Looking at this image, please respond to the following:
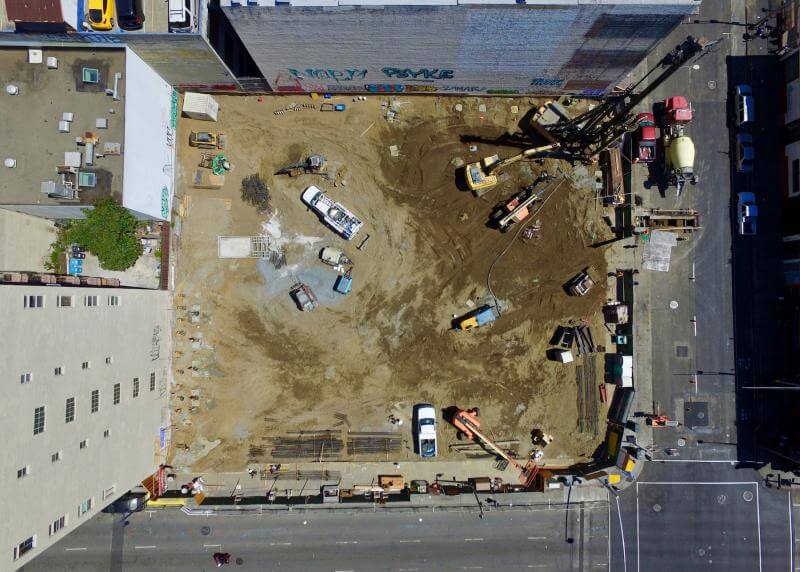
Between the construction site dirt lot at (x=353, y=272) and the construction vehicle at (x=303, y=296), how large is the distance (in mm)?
495

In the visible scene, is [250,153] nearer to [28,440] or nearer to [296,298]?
[296,298]

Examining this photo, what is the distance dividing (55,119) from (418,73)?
2524cm

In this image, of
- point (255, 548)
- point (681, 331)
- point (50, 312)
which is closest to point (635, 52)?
point (681, 331)

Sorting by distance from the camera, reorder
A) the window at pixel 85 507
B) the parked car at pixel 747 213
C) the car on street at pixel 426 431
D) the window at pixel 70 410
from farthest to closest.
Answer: the parked car at pixel 747 213
the car on street at pixel 426 431
the window at pixel 85 507
the window at pixel 70 410

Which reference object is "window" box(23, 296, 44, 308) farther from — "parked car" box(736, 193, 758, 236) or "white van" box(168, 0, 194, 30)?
"parked car" box(736, 193, 758, 236)

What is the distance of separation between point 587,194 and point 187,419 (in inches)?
1468

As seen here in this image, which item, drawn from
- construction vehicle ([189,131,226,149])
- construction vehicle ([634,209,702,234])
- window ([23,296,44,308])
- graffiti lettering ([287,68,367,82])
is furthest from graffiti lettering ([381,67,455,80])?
window ([23,296,44,308])

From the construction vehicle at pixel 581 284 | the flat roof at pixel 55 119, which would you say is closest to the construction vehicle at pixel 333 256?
the flat roof at pixel 55 119

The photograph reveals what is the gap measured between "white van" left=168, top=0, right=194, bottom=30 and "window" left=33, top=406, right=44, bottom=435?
24552 mm

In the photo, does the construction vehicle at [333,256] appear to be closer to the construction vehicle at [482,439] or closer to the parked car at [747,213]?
the construction vehicle at [482,439]

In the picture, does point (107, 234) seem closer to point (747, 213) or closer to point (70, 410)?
point (70, 410)

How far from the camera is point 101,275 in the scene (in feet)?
121

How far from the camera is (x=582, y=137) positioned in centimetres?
3722

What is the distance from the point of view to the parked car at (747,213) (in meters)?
37.3
